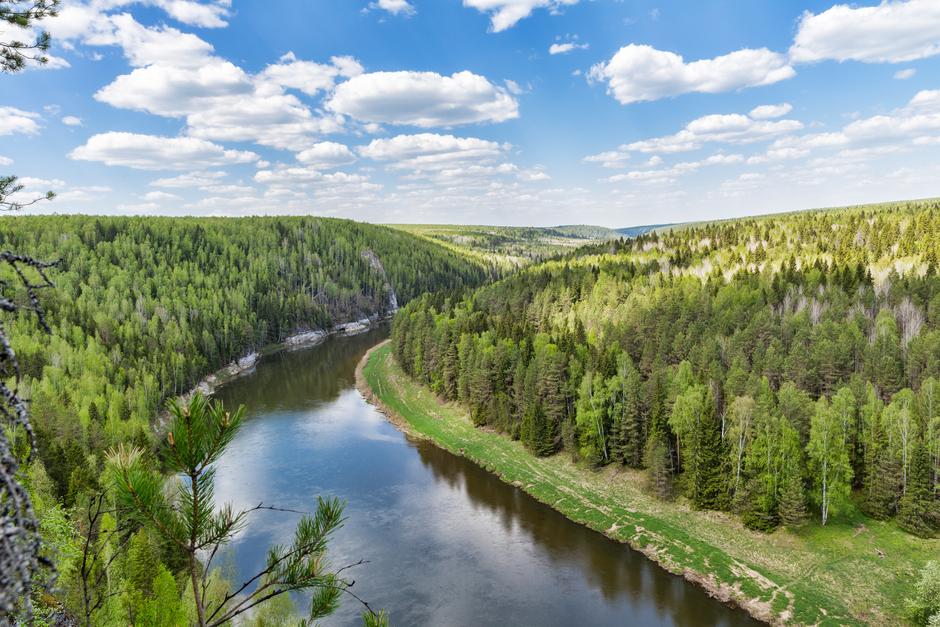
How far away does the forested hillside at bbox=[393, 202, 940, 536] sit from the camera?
138ft

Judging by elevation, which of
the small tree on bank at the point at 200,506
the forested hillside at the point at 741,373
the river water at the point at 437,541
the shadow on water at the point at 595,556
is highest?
the small tree on bank at the point at 200,506

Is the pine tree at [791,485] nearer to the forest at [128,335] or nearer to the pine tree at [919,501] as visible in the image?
the pine tree at [919,501]

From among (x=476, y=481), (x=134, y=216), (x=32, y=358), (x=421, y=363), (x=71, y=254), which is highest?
(x=134, y=216)

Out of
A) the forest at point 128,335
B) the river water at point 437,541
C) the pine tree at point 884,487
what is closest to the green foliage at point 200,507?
the forest at point 128,335

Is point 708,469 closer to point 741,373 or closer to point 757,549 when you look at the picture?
point 757,549

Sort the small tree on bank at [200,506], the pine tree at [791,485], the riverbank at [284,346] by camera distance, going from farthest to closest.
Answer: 1. the riverbank at [284,346]
2. the pine tree at [791,485]
3. the small tree on bank at [200,506]

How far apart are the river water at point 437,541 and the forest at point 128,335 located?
9.86 meters

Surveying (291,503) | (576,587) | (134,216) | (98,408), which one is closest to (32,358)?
(98,408)

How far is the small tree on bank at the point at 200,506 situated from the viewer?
5.69 meters

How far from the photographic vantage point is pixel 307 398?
273 ft

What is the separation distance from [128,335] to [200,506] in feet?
318

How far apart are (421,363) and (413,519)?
4101cm

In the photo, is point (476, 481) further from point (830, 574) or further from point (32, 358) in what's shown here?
point (32, 358)

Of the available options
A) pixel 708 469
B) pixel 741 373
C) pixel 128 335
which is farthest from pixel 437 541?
pixel 128 335
